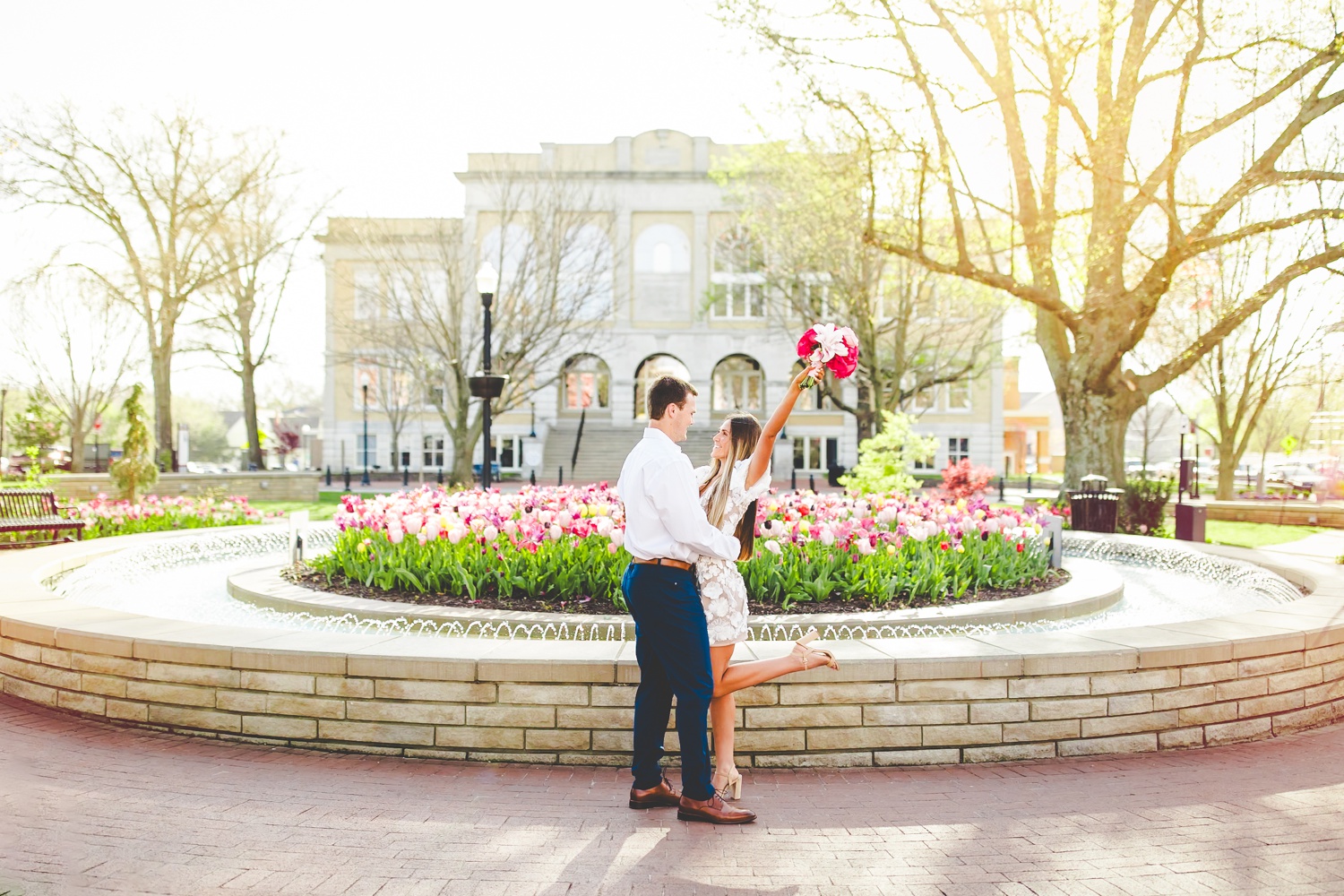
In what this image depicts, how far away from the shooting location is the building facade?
138ft

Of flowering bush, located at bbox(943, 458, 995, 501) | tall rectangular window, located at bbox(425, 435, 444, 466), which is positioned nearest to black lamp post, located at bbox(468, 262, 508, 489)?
flowering bush, located at bbox(943, 458, 995, 501)

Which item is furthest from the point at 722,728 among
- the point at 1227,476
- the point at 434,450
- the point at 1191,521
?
the point at 434,450

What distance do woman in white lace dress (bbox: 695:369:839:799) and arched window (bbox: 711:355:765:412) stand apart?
42077 mm

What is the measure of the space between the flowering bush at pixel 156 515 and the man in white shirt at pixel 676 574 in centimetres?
1333

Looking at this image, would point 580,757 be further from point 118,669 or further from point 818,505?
point 818,505

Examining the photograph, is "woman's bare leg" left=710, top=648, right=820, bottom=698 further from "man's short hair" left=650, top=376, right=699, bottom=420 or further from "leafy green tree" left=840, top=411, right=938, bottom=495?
"leafy green tree" left=840, top=411, right=938, bottom=495

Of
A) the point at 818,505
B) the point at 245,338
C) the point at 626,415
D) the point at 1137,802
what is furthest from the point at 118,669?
the point at 626,415

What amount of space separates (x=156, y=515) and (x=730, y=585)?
46.3 ft

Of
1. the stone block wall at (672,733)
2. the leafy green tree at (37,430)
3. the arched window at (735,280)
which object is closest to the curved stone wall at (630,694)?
the stone block wall at (672,733)

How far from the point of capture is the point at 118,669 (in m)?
5.44

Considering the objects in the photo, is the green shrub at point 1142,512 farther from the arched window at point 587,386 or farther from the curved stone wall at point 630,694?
the arched window at point 587,386

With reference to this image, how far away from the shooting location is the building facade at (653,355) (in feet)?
138

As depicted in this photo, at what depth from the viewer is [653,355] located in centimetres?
4538

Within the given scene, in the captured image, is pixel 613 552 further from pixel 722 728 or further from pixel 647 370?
pixel 647 370
